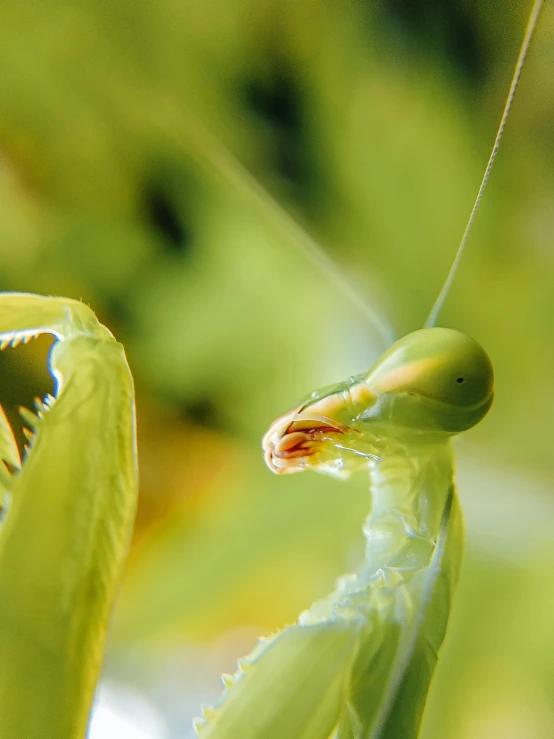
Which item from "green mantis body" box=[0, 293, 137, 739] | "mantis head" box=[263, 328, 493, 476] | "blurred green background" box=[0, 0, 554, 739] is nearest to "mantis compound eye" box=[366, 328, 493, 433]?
"mantis head" box=[263, 328, 493, 476]

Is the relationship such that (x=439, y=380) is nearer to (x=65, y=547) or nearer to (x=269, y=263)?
(x=65, y=547)

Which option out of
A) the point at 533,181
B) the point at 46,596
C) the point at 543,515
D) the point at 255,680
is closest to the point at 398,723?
the point at 255,680

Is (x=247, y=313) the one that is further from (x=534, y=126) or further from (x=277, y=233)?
(x=534, y=126)

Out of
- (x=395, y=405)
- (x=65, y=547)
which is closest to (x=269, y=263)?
(x=395, y=405)

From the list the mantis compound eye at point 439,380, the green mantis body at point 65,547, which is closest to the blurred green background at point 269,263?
the mantis compound eye at point 439,380

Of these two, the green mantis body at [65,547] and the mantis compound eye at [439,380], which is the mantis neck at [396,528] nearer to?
the mantis compound eye at [439,380]

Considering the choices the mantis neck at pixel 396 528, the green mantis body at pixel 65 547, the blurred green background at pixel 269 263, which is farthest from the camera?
the blurred green background at pixel 269 263

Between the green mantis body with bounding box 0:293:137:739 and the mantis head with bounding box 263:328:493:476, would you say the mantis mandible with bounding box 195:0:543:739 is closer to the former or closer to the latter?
the mantis head with bounding box 263:328:493:476
